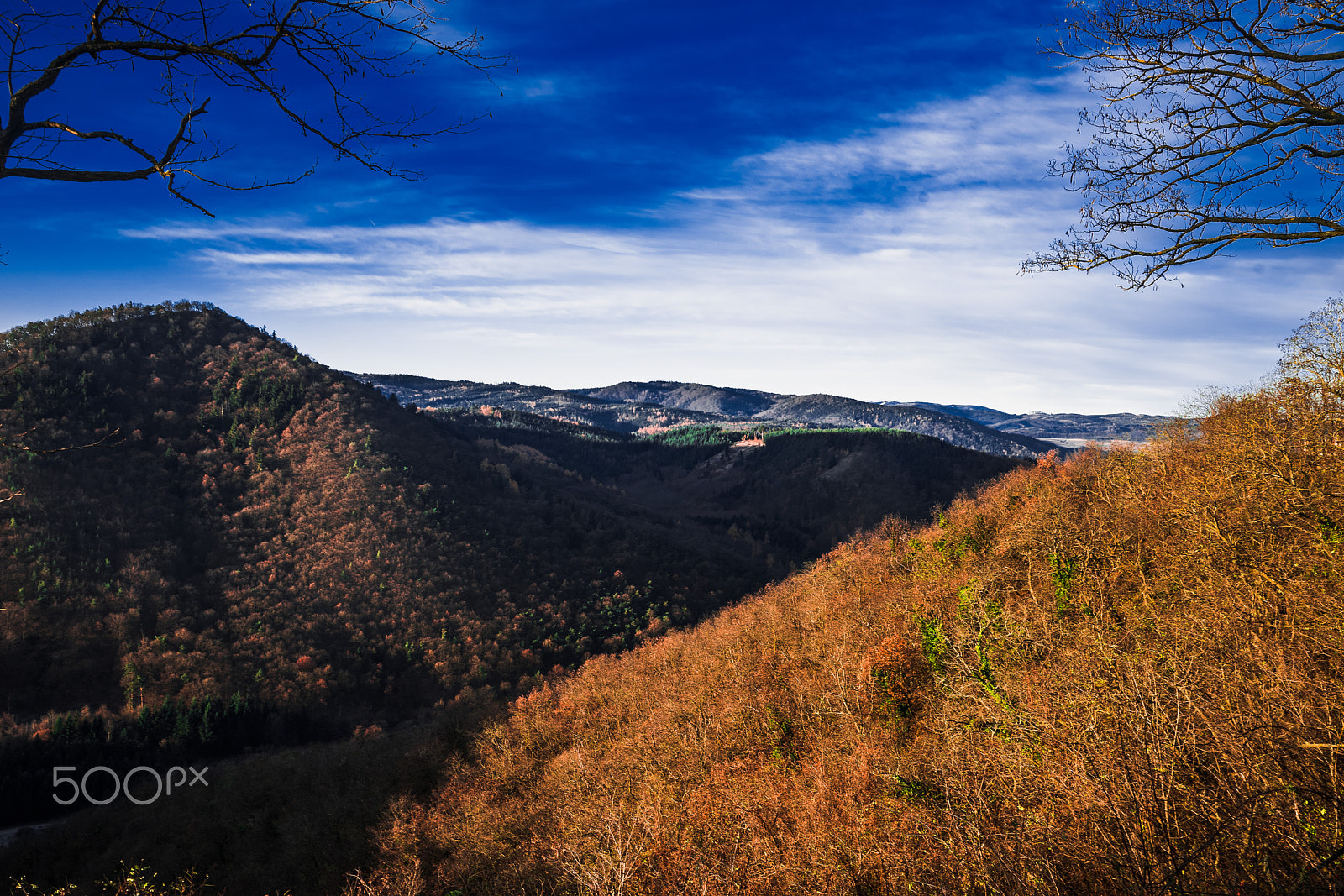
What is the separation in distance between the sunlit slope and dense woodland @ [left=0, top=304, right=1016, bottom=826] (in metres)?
41.2

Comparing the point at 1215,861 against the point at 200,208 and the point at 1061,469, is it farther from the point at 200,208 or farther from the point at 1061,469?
the point at 1061,469

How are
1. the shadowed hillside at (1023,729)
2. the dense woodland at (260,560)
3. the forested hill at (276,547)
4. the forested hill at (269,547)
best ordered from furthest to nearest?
the forested hill at (269,547) → the forested hill at (276,547) → the dense woodland at (260,560) → the shadowed hillside at (1023,729)

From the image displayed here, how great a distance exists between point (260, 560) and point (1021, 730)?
338ft

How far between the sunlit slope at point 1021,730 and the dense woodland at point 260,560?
41.2m

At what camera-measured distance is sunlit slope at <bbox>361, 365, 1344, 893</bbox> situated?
23.2 ft

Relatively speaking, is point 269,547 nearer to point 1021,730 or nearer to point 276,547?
point 276,547

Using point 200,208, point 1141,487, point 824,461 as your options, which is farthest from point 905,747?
point 824,461

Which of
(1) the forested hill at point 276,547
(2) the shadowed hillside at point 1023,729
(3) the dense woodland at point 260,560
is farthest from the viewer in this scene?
(1) the forested hill at point 276,547

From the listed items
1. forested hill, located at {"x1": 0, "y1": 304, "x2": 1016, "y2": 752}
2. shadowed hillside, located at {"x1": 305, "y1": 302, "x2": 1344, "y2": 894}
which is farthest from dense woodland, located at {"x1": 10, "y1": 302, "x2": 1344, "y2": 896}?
forested hill, located at {"x1": 0, "y1": 304, "x2": 1016, "y2": 752}

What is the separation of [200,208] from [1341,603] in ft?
62.6

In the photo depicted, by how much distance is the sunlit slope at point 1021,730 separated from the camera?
23.2 ft

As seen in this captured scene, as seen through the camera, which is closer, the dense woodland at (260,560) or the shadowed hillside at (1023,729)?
Result: the shadowed hillside at (1023,729)

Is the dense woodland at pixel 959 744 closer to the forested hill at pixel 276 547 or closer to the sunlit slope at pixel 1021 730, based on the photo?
the sunlit slope at pixel 1021 730

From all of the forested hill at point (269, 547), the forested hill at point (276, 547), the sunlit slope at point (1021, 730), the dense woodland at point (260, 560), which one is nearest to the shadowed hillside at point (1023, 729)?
the sunlit slope at point (1021, 730)
